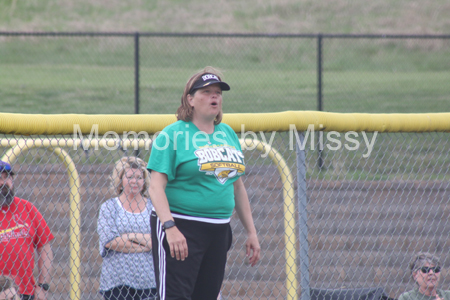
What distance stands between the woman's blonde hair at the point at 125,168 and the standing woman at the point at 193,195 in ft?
2.54

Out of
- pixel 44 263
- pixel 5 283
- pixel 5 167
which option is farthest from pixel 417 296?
pixel 5 167

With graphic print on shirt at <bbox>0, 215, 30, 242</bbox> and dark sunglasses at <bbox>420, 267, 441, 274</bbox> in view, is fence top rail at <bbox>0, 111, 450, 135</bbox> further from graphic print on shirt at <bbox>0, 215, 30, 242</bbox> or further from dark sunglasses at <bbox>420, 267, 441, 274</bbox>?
graphic print on shirt at <bbox>0, 215, 30, 242</bbox>

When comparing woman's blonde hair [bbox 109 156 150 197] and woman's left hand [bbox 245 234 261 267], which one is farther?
woman's blonde hair [bbox 109 156 150 197]

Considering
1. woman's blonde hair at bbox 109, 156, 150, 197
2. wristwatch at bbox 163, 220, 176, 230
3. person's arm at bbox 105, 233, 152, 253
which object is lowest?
person's arm at bbox 105, 233, 152, 253

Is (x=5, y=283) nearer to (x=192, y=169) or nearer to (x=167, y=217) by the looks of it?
(x=167, y=217)

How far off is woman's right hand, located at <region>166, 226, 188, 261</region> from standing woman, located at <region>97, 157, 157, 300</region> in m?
1.11

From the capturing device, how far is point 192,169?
91.7 inches

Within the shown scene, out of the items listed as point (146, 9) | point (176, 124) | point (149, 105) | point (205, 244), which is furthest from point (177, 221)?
point (146, 9)

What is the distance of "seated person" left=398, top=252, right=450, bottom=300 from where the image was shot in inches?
140

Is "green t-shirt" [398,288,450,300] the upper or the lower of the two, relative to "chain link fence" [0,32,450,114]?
lower

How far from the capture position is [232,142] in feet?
8.30

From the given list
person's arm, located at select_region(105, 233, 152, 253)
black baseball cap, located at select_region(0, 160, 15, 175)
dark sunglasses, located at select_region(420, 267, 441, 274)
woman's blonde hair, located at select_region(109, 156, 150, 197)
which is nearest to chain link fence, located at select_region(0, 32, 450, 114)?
woman's blonde hair, located at select_region(109, 156, 150, 197)

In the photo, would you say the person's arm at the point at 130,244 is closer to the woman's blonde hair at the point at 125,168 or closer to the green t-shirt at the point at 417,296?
the woman's blonde hair at the point at 125,168

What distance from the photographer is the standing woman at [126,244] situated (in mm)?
3359
